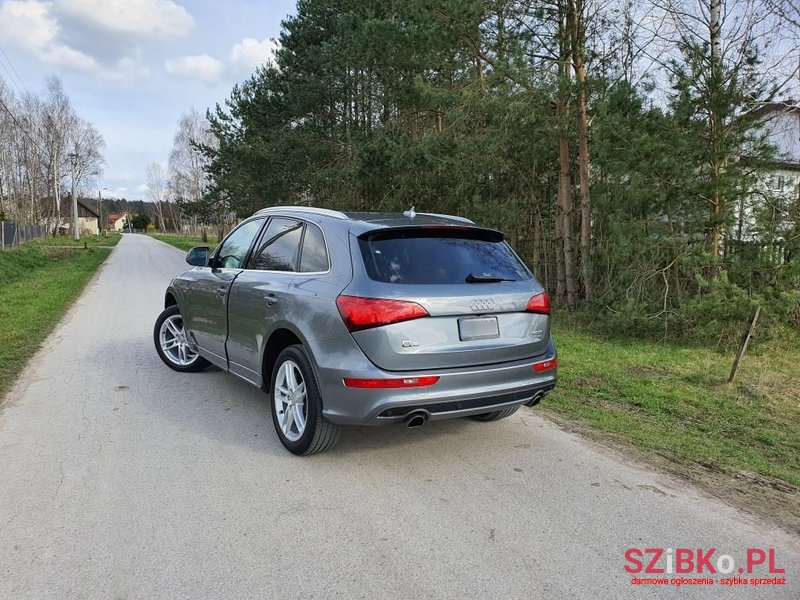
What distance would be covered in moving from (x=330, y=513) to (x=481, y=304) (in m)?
1.62

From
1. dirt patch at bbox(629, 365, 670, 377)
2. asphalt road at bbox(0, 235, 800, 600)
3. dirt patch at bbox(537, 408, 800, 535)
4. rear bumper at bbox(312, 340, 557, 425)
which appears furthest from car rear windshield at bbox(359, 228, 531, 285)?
dirt patch at bbox(629, 365, 670, 377)

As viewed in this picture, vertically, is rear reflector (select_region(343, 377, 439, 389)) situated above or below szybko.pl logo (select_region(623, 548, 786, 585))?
above

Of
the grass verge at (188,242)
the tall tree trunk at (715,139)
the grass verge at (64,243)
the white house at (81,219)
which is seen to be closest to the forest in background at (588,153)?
the tall tree trunk at (715,139)

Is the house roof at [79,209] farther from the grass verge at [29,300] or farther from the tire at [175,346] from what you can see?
the tire at [175,346]

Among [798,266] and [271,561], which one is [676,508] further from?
[798,266]

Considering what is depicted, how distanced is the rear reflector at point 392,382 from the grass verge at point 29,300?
13.6ft

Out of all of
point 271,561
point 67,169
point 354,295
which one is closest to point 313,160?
point 354,295

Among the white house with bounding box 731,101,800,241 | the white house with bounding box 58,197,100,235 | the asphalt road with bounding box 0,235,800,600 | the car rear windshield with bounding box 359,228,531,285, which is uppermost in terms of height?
the white house with bounding box 58,197,100,235

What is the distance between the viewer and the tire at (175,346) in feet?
21.1

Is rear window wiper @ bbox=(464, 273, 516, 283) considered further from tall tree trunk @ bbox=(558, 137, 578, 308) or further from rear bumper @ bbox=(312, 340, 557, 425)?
tall tree trunk @ bbox=(558, 137, 578, 308)

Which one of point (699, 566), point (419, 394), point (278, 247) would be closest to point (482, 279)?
point (419, 394)

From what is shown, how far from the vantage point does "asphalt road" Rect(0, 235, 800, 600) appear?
269 centimetres

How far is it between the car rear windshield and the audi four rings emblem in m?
0.17

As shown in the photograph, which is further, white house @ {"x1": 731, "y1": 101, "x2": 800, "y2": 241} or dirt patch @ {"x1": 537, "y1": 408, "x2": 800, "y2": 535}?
white house @ {"x1": 731, "y1": 101, "x2": 800, "y2": 241}
